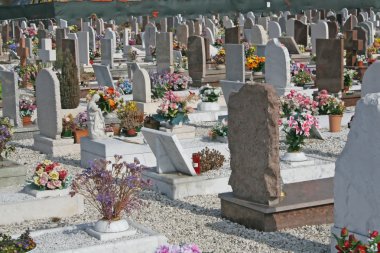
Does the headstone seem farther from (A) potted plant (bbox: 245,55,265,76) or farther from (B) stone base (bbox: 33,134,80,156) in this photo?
(A) potted plant (bbox: 245,55,265,76)

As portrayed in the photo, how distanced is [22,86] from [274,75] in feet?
24.8

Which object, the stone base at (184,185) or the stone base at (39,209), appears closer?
the stone base at (39,209)

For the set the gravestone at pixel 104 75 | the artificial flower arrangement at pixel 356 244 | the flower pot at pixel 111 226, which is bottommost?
the flower pot at pixel 111 226

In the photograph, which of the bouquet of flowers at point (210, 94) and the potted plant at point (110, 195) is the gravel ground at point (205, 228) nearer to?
the potted plant at point (110, 195)

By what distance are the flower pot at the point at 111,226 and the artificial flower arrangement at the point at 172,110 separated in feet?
20.5

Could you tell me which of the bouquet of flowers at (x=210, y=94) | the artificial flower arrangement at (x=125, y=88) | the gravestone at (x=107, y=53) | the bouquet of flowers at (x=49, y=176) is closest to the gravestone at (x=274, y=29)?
the gravestone at (x=107, y=53)

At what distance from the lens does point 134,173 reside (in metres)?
9.47

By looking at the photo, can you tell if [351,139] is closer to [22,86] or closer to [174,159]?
[174,159]

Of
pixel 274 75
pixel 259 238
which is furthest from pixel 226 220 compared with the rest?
pixel 274 75

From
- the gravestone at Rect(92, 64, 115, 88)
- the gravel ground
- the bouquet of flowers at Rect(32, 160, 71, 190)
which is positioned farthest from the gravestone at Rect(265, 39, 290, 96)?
the bouquet of flowers at Rect(32, 160, 71, 190)

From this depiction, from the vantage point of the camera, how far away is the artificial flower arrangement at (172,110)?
611 inches

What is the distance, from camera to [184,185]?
12.0m

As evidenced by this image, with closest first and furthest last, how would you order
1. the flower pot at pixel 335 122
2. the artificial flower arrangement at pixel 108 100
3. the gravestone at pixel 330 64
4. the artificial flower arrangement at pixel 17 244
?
the artificial flower arrangement at pixel 17 244 < the flower pot at pixel 335 122 < the artificial flower arrangement at pixel 108 100 < the gravestone at pixel 330 64

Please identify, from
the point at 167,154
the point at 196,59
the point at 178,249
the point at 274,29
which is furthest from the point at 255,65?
the point at 178,249
